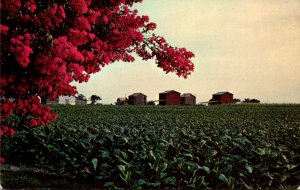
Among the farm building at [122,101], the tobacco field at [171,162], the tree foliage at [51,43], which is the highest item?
the farm building at [122,101]

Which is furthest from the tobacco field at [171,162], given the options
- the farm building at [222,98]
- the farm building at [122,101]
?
the farm building at [122,101]

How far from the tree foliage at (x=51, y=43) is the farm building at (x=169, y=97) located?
66.2 metres

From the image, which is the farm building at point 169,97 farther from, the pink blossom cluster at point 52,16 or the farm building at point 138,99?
the pink blossom cluster at point 52,16

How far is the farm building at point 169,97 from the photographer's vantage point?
247 ft

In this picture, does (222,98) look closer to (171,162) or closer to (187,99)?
(187,99)

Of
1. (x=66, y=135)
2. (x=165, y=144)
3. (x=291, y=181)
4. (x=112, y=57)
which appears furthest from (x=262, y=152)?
(x=66, y=135)

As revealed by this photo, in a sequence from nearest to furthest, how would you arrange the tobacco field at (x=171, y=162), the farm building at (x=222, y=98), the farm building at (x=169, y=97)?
the tobacco field at (x=171, y=162), the farm building at (x=169, y=97), the farm building at (x=222, y=98)

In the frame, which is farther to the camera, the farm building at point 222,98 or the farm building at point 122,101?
the farm building at point 122,101

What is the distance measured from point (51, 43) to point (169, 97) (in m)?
68.3

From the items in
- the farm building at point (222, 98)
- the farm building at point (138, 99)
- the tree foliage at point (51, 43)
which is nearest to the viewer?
the tree foliage at point (51, 43)

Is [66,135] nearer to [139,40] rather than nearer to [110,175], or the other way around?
[110,175]

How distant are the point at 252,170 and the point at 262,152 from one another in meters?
0.67

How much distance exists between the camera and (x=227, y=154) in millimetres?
10164

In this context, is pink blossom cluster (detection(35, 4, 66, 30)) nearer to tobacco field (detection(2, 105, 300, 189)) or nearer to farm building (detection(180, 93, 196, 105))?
tobacco field (detection(2, 105, 300, 189))
